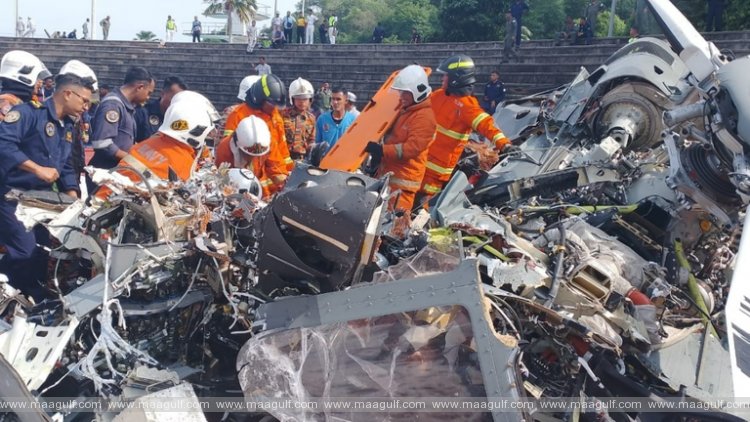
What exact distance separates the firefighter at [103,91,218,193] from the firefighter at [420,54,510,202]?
6.99ft

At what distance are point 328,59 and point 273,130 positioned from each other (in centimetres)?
1613

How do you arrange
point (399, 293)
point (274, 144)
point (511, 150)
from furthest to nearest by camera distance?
point (511, 150)
point (274, 144)
point (399, 293)

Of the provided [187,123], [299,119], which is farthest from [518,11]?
[187,123]

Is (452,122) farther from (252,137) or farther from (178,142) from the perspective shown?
(178,142)

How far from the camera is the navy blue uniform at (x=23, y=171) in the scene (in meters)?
4.34

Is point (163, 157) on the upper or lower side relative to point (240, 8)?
lower

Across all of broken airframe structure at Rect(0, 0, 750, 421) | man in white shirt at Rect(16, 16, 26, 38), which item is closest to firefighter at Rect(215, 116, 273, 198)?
broken airframe structure at Rect(0, 0, 750, 421)

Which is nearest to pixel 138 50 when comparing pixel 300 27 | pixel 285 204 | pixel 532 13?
pixel 300 27

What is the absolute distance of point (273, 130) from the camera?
5832 mm

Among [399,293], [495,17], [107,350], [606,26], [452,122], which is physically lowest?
[107,350]

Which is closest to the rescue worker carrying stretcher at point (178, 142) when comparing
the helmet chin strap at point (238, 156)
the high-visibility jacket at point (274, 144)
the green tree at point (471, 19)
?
the helmet chin strap at point (238, 156)

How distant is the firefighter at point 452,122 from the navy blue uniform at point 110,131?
258 cm

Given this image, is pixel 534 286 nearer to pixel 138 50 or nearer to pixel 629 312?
pixel 629 312

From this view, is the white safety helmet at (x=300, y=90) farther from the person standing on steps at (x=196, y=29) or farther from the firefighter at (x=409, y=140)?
the person standing on steps at (x=196, y=29)
